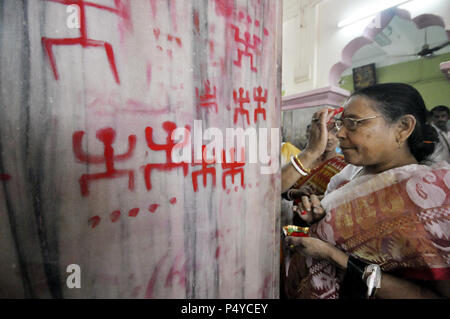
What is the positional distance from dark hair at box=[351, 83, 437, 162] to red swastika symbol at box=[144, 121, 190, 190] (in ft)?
3.68

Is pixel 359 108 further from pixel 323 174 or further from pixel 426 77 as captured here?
pixel 426 77

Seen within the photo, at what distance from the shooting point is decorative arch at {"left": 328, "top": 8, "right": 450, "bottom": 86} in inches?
119

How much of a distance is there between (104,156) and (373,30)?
15.6ft

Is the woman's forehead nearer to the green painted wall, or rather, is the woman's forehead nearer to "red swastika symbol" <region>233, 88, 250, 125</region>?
"red swastika symbol" <region>233, 88, 250, 125</region>

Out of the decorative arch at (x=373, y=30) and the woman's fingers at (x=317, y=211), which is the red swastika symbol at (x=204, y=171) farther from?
the decorative arch at (x=373, y=30)

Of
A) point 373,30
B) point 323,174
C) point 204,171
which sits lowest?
point 323,174

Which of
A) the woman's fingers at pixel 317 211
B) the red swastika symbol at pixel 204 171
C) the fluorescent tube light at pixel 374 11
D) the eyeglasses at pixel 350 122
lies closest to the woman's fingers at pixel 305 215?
the woman's fingers at pixel 317 211

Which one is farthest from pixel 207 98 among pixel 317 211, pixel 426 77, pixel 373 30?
pixel 426 77

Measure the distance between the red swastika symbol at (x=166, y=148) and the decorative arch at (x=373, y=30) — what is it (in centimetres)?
412

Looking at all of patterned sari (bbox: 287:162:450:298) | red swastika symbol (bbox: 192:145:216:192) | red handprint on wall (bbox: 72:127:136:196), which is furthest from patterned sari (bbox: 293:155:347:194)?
red handprint on wall (bbox: 72:127:136:196)

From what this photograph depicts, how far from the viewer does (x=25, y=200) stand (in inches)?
14.4

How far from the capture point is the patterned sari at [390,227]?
90 cm

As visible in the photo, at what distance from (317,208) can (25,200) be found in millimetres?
1199

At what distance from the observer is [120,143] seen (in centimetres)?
41
